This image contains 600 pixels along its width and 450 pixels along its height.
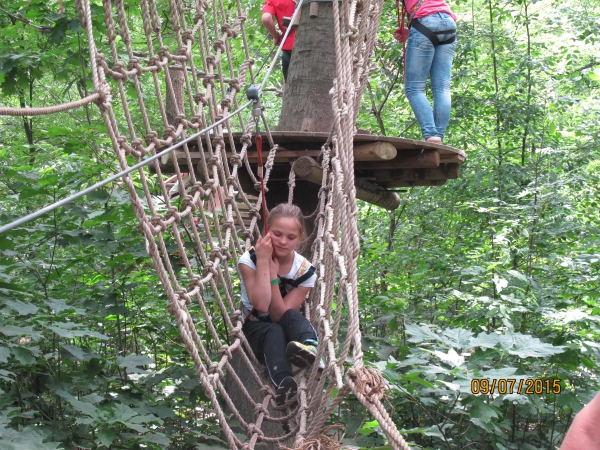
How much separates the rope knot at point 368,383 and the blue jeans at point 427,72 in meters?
1.96

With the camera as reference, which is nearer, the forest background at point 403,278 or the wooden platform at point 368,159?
the forest background at point 403,278

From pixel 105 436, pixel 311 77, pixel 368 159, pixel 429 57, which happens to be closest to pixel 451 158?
pixel 368 159

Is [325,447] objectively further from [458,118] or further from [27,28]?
[458,118]

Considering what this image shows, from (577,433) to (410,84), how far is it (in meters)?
2.51

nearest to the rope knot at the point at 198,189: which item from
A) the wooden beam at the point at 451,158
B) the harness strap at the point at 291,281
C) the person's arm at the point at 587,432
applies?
the harness strap at the point at 291,281

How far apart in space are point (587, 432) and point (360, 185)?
95.2 inches

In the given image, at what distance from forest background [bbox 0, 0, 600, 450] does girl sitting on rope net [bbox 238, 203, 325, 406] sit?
266mm

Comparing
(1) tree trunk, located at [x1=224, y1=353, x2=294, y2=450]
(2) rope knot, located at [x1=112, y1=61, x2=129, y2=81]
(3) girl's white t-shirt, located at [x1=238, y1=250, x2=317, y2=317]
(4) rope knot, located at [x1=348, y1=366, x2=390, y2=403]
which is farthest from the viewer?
(3) girl's white t-shirt, located at [x1=238, y1=250, x2=317, y2=317]

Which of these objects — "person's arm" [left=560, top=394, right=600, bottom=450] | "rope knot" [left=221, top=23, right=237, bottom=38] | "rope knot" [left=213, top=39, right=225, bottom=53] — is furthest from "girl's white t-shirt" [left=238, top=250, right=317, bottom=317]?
"person's arm" [left=560, top=394, right=600, bottom=450]

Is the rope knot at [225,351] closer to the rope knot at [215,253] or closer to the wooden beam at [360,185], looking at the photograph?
the rope knot at [215,253]

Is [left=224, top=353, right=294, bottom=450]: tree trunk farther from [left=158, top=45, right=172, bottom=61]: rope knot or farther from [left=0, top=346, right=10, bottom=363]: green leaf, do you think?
[left=158, top=45, right=172, bottom=61]: rope knot

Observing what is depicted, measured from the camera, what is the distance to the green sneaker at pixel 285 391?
6.31 ft

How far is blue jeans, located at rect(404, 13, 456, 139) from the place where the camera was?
9.48 ft

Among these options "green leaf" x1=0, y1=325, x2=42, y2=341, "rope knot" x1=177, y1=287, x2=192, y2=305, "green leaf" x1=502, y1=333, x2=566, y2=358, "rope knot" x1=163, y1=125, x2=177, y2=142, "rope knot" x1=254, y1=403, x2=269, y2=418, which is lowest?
"rope knot" x1=254, y1=403, x2=269, y2=418
